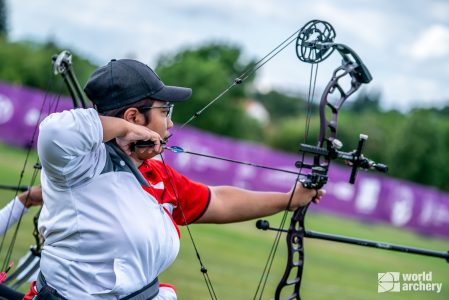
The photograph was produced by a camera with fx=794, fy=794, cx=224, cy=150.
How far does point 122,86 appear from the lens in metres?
3.97

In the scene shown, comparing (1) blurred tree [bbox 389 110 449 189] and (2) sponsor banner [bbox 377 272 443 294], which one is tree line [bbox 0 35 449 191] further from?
(2) sponsor banner [bbox 377 272 443 294]

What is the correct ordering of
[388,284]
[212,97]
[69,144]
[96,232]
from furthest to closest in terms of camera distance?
[212,97]
[388,284]
[96,232]
[69,144]

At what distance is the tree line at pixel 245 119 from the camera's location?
4588cm

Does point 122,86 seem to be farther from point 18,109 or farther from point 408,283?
point 18,109

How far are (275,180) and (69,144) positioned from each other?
2461cm

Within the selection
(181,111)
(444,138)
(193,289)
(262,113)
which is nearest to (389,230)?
(193,289)

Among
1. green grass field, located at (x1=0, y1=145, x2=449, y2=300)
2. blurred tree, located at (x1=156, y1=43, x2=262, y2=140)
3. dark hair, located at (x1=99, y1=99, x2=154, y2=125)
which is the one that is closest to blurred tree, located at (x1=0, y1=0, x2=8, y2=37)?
blurred tree, located at (x1=156, y1=43, x2=262, y2=140)

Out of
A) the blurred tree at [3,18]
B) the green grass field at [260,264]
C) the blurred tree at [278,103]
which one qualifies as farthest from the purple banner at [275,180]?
the blurred tree at [278,103]

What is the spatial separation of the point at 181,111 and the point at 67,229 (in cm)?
5345

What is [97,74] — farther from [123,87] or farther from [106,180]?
[106,180]

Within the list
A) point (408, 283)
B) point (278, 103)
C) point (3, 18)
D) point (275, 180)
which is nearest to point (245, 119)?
point (3, 18)

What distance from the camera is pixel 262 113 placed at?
12069cm

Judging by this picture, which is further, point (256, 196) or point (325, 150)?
point (256, 196)

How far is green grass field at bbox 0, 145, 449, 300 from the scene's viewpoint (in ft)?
35.1
